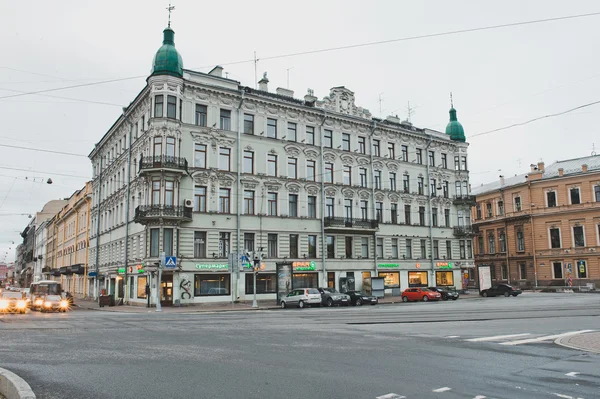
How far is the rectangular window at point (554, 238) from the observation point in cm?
6550

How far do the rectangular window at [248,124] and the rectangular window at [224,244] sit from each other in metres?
9.05

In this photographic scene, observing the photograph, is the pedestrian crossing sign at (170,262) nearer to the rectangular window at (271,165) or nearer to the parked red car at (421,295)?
the rectangular window at (271,165)

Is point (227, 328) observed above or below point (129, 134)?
below

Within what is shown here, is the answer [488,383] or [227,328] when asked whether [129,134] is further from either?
[488,383]

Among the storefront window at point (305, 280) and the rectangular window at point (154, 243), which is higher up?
the rectangular window at point (154, 243)

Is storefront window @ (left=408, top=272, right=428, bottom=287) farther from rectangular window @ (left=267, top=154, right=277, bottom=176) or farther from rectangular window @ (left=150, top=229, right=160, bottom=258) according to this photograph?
rectangular window @ (left=150, top=229, right=160, bottom=258)

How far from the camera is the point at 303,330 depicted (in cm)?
1722

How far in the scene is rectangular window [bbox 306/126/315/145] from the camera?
46.5 metres

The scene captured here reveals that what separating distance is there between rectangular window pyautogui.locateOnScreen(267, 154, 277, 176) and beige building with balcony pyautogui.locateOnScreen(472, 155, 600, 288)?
103 ft

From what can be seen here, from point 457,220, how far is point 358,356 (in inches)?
1926

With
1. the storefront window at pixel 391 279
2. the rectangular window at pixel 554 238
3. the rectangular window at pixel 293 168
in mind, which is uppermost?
the rectangular window at pixel 293 168

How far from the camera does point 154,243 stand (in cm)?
3744

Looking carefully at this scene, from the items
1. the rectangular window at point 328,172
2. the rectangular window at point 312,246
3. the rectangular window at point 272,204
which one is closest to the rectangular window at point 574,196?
the rectangular window at point 328,172

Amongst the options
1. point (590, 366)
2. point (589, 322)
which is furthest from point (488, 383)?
point (589, 322)
